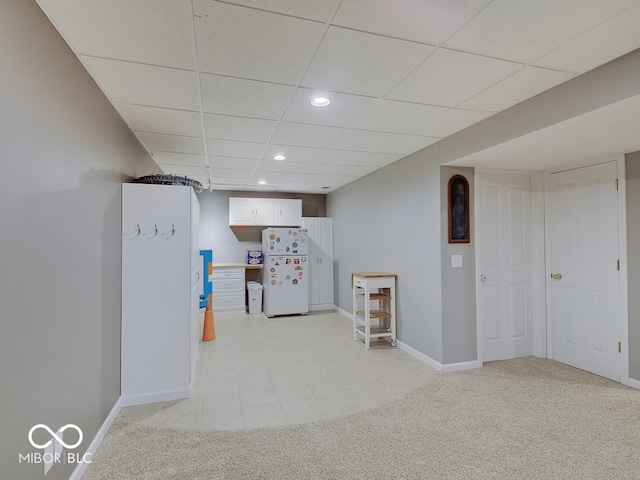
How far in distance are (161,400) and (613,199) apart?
4.54 meters

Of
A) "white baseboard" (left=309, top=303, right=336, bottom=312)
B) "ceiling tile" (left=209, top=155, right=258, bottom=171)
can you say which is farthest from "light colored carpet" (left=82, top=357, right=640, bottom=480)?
"white baseboard" (left=309, top=303, right=336, bottom=312)

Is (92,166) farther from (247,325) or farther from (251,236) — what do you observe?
(251,236)

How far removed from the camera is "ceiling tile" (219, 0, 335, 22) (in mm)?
1450

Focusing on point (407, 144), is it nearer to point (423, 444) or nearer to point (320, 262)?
point (423, 444)

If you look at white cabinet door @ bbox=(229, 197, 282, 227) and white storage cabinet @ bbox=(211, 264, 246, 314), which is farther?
white cabinet door @ bbox=(229, 197, 282, 227)

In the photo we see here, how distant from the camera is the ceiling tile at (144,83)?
1.95m

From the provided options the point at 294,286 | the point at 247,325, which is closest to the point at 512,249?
the point at 294,286

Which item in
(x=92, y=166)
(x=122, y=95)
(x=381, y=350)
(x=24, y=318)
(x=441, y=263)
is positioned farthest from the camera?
(x=381, y=350)

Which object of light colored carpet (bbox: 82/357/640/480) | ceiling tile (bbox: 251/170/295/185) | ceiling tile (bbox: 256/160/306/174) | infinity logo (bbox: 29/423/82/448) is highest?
ceiling tile (bbox: 251/170/295/185)

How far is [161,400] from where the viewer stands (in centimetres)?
279

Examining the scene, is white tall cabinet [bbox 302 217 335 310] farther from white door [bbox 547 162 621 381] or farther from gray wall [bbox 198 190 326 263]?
white door [bbox 547 162 621 381]

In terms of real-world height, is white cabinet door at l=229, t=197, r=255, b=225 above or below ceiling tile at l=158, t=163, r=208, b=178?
below

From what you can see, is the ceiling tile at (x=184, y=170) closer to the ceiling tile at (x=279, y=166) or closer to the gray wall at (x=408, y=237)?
the ceiling tile at (x=279, y=166)

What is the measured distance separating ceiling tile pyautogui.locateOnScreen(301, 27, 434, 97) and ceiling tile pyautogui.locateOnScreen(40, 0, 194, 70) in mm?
731
